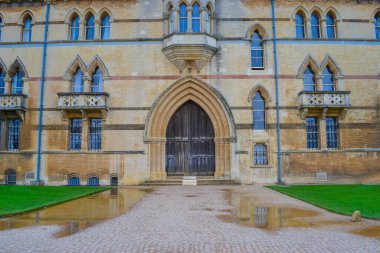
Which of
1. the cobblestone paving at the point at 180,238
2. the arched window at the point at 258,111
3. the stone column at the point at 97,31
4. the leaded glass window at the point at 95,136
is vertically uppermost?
the stone column at the point at 97,31

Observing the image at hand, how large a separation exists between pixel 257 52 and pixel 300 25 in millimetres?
3401

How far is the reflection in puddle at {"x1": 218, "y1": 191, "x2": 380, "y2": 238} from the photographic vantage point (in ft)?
25.3

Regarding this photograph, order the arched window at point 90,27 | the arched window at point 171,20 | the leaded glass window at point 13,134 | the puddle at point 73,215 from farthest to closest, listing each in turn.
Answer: the arched window at point 90,27 → the leaded glass window at point 13,134 → the arched window at point 171,20 → the puddle at point 73,215

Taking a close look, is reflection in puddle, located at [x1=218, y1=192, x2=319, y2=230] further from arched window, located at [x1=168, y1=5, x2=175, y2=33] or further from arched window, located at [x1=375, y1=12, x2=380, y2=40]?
arched window, located at [x1=375, y1=12, x2=380, y2=40]

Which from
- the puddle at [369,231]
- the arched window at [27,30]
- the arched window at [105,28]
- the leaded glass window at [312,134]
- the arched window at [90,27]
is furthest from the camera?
the arched window at [27,30]

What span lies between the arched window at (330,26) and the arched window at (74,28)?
54.2 feet

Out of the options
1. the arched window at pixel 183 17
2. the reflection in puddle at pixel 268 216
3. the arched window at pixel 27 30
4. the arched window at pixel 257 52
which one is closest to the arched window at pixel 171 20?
the arched window at pixel 183 17

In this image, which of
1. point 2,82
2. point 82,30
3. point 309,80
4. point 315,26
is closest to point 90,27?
point 82,30

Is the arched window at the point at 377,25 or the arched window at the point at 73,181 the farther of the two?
the arched window at the point at 377,25

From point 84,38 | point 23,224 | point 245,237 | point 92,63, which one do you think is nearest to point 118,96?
point 92,63

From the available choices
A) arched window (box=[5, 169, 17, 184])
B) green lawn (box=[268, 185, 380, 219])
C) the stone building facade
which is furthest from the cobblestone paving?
arched window (box=[5, 169, 17, 184])

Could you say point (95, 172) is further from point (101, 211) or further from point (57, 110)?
point (101, 211)

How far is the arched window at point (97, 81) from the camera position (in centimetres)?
2075

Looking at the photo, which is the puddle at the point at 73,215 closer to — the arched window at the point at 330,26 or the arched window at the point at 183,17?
the arched window at the point at 183,17
